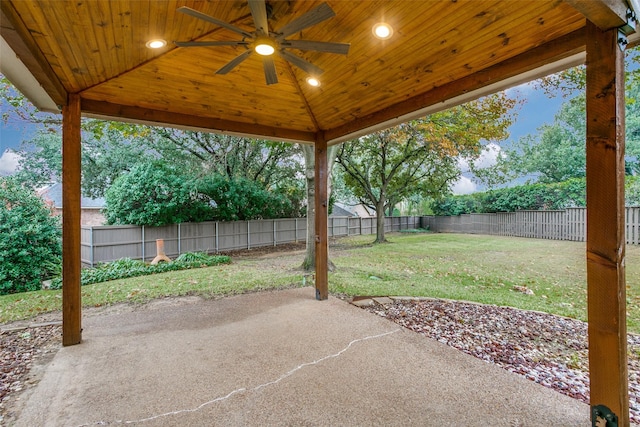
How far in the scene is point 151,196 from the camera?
8.02m

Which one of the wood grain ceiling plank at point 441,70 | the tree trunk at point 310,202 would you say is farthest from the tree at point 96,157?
the wood grain ceiling plank at point 441,70

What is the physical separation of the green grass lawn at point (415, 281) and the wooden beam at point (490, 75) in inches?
104

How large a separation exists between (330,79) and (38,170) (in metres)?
13.9

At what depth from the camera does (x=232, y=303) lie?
3887mm

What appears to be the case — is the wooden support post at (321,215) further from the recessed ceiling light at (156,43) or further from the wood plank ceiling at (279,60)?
the recessed ceiling light at (156,43)

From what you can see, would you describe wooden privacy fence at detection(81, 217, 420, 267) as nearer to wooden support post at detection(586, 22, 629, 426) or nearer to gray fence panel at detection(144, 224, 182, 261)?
gray fence panel at detection(144, 224, 182, 261)

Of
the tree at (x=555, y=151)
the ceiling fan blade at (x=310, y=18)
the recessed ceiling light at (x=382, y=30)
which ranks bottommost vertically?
the ceiling fan blade at (x=310, y=18)

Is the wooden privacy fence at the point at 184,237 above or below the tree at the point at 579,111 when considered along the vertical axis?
below

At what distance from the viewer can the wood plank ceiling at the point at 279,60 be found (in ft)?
5.54

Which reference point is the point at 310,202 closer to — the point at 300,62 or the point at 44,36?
the point at 300,62

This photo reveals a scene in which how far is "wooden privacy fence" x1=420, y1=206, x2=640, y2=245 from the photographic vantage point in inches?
269

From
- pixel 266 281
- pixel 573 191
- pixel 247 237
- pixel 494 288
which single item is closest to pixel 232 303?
pixel 266 281

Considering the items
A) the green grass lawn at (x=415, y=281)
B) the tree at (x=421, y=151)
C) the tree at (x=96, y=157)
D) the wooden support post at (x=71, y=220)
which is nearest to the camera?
the wooden support post at (x=71, y=220)

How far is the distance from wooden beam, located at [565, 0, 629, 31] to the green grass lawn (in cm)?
323
